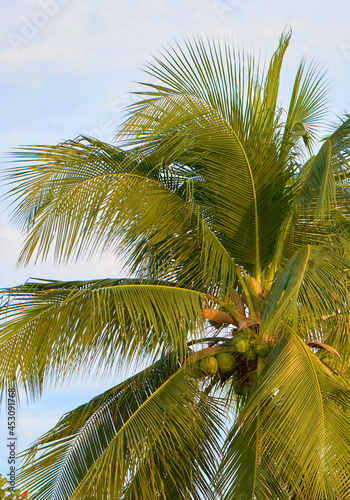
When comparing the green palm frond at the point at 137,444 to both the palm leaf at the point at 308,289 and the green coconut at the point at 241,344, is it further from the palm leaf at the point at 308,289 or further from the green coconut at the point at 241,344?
the palm leaf at the point at 308,289

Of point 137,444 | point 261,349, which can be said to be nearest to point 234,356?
point 261,349

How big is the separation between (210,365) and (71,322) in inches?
61.5

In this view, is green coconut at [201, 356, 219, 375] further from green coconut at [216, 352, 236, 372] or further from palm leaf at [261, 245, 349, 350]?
palm leaf at [261, 245, 349, 350]

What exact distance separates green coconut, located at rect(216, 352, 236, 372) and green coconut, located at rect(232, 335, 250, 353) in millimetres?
191

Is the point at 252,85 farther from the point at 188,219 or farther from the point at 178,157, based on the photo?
the point at 188,219

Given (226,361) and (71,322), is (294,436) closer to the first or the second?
(226,361)

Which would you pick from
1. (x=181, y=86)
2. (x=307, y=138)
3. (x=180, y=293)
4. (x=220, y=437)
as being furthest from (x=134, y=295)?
(x=307, y=138)

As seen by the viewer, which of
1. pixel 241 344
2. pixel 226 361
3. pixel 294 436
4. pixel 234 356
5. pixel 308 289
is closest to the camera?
pixel 294 436

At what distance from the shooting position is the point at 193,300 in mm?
6910

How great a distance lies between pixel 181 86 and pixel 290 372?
11.4ft

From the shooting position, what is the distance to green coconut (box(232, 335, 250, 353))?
697cm

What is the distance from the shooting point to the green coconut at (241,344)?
6973 mm

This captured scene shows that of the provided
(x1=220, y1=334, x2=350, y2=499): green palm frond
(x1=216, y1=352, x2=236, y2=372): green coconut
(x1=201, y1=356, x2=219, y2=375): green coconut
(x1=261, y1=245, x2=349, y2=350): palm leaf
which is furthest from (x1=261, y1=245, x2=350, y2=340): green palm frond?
(x1=201, y1=356, x2=219, y2=375): green coconut

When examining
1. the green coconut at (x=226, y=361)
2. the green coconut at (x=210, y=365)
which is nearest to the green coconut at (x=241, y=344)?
the green coconut at (x=226, y=361)
